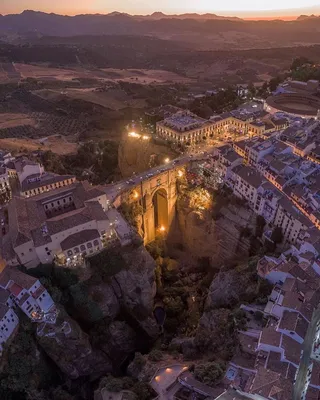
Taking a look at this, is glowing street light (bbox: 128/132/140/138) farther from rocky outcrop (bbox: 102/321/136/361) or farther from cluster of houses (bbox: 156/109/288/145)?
rocky outcrop (bbox: 102/321/136/361)

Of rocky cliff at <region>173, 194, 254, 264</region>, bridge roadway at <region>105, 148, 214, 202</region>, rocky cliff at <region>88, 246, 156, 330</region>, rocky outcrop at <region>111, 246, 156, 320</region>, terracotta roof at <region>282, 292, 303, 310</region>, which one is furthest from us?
bridge roadway at <region>105, 148, 214, 202</region>

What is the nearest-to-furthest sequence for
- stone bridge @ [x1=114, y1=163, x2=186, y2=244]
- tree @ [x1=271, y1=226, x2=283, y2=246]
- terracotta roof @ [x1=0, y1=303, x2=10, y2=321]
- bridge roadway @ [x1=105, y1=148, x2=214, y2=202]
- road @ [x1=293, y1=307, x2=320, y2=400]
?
road @ [x1=293, y1=307, x2=320, y2=400], terracotta roof @ [x1=0, y1=303, x2=10, y2=321], tree @ [x1=271, y1=226, x2=283, y2=246], bridge roadway @ [x1=105, y1=148, x2=214, y2=202], stone bridge @ [x1=114, y1=163, x2=186, y2=244]

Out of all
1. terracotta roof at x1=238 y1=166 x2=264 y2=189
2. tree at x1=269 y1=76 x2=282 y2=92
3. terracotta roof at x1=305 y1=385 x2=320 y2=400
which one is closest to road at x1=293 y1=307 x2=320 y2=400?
terracotta roof at x1=305 y1=385 x2=320 y2=400

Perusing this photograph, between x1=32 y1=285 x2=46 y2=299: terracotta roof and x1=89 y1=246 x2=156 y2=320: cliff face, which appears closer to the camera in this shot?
x1=32 y1=285 x2=46 y2=299: terracotta roof

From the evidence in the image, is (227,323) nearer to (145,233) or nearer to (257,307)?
(257,307)

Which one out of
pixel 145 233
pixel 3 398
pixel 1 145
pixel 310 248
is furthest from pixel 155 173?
pixel 1 145

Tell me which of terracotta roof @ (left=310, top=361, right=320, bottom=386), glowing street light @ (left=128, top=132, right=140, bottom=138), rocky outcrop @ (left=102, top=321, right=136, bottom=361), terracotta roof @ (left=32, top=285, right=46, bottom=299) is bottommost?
rocky outcrop @ (left=102, top=321, right=136, bottom=361)

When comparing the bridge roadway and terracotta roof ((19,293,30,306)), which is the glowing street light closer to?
the bridge roadway

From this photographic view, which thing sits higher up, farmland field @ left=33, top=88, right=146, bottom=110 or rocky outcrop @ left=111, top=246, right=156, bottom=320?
farmland field @ left=33, top=88, right=146, bottom=110
